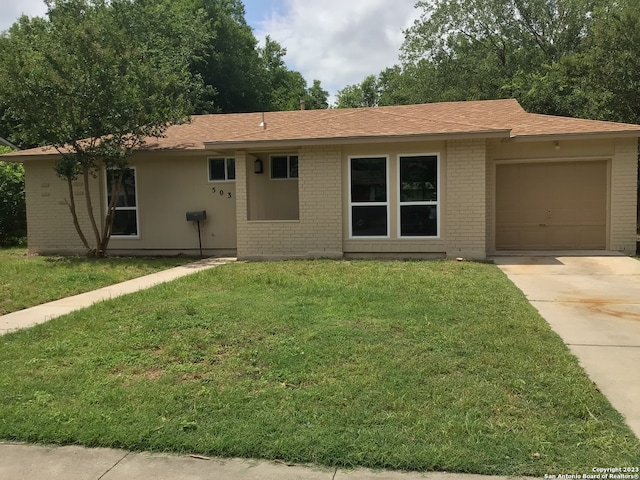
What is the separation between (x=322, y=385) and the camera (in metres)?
4.43

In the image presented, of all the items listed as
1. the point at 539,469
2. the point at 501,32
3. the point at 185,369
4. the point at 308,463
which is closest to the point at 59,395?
the point at 185,369

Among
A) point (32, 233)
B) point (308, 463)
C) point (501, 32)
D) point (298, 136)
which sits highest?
point (501, 32)

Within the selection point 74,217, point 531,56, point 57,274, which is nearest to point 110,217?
point 74,217

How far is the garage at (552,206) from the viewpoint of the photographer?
13016 millimetres

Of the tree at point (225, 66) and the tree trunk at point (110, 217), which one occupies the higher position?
the tree at point (225, 66)

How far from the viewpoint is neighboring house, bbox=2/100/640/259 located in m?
11.9

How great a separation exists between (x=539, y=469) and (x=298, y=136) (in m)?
9.82

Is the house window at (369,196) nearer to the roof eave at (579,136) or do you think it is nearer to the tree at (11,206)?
the roof eave at (579,136)

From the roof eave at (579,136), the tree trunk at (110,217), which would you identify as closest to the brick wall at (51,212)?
the tree trunk at (110,217)

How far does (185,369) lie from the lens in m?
4.91

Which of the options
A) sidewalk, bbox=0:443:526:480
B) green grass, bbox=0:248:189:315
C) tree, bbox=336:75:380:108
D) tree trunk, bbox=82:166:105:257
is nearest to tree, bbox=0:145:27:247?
green grass, bbox=0:248:189:315

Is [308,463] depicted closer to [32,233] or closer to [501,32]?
[32,233]

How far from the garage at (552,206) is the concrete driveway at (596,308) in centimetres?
138

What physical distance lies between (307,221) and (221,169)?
321cm
